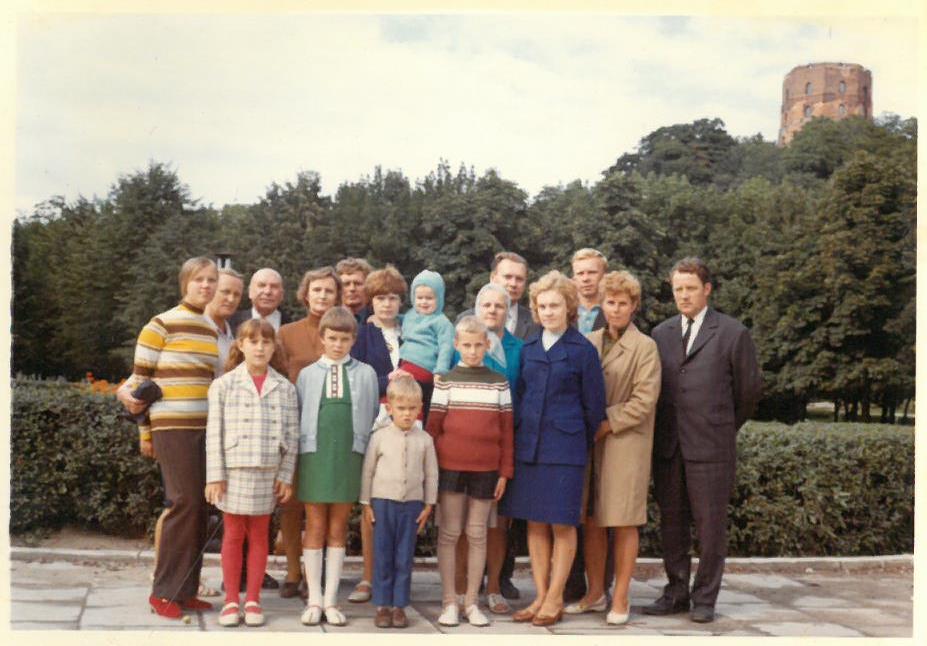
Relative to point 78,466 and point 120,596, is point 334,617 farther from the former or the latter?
point 78,466

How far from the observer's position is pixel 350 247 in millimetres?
20953

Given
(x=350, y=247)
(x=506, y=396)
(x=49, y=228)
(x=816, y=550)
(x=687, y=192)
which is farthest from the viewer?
(x=687, y=192)

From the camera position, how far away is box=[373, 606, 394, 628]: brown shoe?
528 cm

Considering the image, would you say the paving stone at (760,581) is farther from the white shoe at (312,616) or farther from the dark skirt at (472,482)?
the white shoe at (312,616)

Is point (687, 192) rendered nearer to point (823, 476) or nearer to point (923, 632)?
point (823, 476)

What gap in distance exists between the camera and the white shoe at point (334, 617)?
5.28 metres

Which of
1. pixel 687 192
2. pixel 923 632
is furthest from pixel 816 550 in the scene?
pixel 687 192

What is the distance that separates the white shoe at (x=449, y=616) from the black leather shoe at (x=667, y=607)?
43.6 inches

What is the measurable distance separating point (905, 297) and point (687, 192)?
10.0m

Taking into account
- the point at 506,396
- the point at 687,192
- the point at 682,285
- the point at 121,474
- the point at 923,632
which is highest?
the point at 687,192

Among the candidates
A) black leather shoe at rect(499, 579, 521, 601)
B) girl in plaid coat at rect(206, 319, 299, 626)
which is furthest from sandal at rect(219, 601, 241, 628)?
black leather shoe at rect(499, 579, 521, 601)

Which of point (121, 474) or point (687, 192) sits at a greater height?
point (687, 192)

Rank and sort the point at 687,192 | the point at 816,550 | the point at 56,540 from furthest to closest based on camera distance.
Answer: the point at 687,192
the point at 816,550
the point at 56,540

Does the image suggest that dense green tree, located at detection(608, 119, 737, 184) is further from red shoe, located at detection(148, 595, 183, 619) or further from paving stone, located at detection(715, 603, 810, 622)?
red shoe, located at detection(148, 595, 183, 619)
